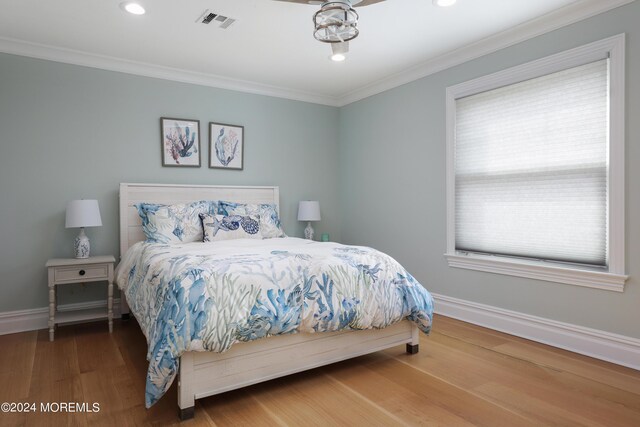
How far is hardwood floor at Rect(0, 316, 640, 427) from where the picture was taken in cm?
196

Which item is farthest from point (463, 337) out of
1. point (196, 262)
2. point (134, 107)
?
point (134, 107)

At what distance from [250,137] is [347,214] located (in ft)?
5.11

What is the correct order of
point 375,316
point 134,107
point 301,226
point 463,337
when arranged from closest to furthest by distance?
Answer: point 375,316 → point 463,337 → point 134,107 → point 301,226

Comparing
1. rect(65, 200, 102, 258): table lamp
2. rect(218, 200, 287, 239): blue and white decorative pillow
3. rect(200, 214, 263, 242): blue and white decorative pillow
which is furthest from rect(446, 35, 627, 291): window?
rect(65, 200, 102, 258): table lamp

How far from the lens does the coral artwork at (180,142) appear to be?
404cm

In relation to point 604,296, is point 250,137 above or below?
above

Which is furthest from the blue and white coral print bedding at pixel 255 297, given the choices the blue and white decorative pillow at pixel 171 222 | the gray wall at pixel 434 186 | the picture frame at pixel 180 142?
the picture frame at pixel 180 142

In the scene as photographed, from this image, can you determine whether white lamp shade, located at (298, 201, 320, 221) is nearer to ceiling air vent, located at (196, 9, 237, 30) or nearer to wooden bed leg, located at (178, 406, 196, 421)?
ceiling air vent, located at (196, 9, 237, 30)

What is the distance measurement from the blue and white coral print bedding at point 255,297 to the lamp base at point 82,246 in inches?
32.5

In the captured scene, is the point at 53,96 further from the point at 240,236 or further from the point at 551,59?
the point at 551,59

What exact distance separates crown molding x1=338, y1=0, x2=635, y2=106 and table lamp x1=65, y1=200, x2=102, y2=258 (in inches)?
124

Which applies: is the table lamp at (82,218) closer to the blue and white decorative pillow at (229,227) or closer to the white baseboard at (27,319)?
the white baseboard at (27,319)

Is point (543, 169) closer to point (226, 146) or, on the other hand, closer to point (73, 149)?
point (226, 146)

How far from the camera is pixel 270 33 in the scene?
3195 mm
